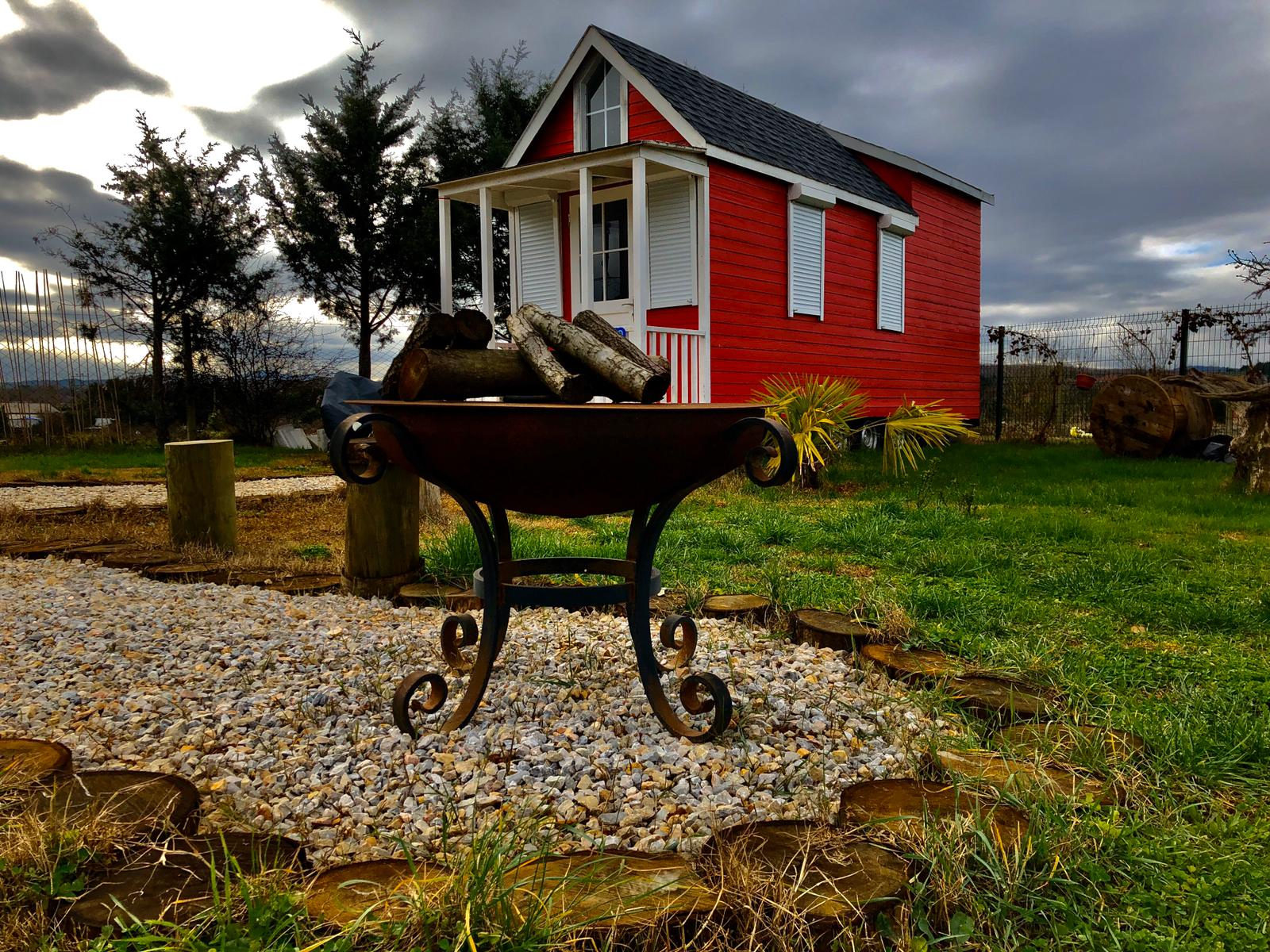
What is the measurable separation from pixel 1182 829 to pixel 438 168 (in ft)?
53.2

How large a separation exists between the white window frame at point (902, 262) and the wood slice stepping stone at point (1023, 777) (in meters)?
10.3

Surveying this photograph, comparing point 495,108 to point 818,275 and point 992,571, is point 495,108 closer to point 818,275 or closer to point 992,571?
point 818,275

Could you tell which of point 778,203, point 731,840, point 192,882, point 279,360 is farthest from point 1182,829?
point 279,360

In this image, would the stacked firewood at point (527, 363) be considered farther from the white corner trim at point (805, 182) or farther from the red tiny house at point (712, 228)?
the white corner trim at point (805, 182)

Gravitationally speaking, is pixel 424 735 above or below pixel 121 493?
below

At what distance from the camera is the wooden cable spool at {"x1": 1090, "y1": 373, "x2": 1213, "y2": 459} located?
340 inches

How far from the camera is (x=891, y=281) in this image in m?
11.7

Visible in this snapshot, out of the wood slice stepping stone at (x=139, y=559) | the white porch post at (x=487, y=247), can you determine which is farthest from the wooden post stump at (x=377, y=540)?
the white porch post at (x=487, y=247)

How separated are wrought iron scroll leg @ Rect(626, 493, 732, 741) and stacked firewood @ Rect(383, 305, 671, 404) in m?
0.45

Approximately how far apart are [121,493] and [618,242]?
18.7 feet

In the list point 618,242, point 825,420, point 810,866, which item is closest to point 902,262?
point 618,242

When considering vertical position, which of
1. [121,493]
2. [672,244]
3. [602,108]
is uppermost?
[602,108]

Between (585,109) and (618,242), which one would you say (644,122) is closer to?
(585,109)

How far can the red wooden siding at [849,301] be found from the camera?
8977mm
